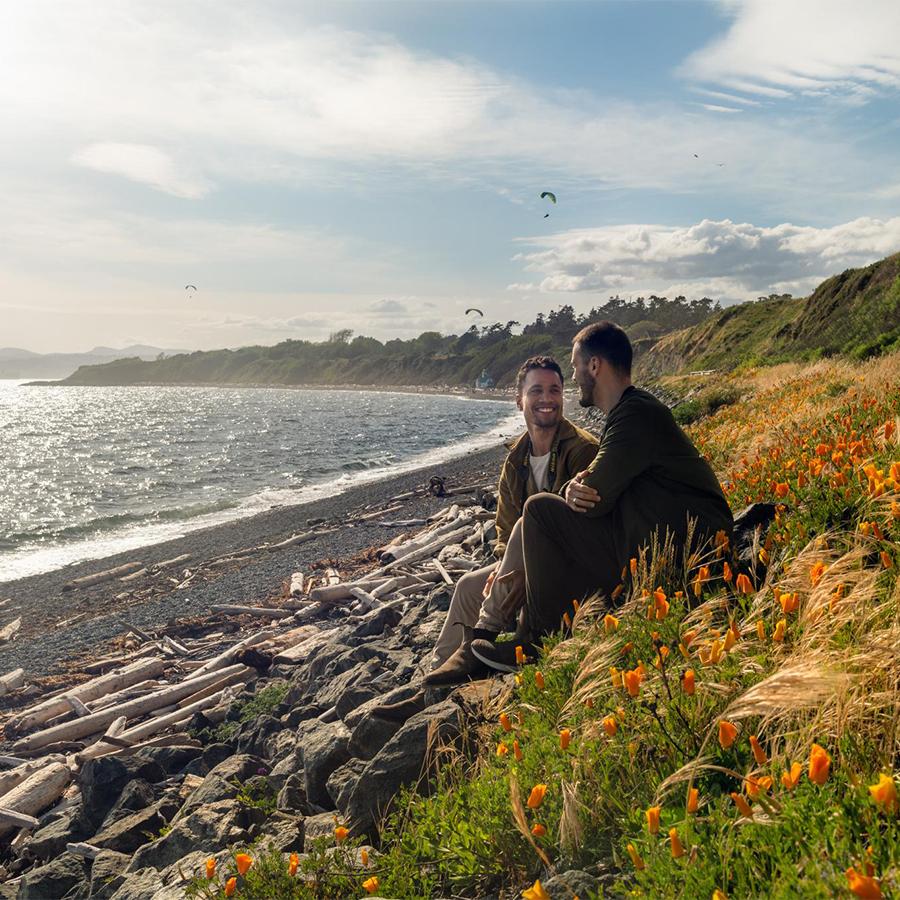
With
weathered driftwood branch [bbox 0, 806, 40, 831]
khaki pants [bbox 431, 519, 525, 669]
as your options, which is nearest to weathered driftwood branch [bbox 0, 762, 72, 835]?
weathered driftwood branch [bbox 0, 806, 40, 831]

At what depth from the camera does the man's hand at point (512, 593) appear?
16.6ft

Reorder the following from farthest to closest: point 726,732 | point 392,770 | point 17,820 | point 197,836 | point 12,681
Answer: point 12,681
point 17,820
point 197,836
point 392,770
point 726,732

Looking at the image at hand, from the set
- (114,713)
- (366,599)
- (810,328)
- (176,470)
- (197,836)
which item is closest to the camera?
(197,836)

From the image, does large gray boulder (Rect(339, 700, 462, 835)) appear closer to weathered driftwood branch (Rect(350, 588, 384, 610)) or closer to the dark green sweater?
the dark green sweater

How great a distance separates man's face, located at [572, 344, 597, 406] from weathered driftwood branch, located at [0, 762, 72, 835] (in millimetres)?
5635

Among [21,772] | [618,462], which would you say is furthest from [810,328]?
[21,772]

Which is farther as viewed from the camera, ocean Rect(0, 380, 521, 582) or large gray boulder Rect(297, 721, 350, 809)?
ocean Rect(0, 380, 521, 582)

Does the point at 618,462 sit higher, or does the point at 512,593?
the point at 618,462

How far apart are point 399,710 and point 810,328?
36286mm

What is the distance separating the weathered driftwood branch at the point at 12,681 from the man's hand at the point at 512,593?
759 centimetres

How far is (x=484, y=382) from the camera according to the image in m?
139

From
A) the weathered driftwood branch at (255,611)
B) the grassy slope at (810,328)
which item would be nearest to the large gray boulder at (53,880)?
the weathered driftwood branch at (255,611)

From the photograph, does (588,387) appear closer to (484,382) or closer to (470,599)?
(470,599)

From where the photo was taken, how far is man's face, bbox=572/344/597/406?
4.89 m
